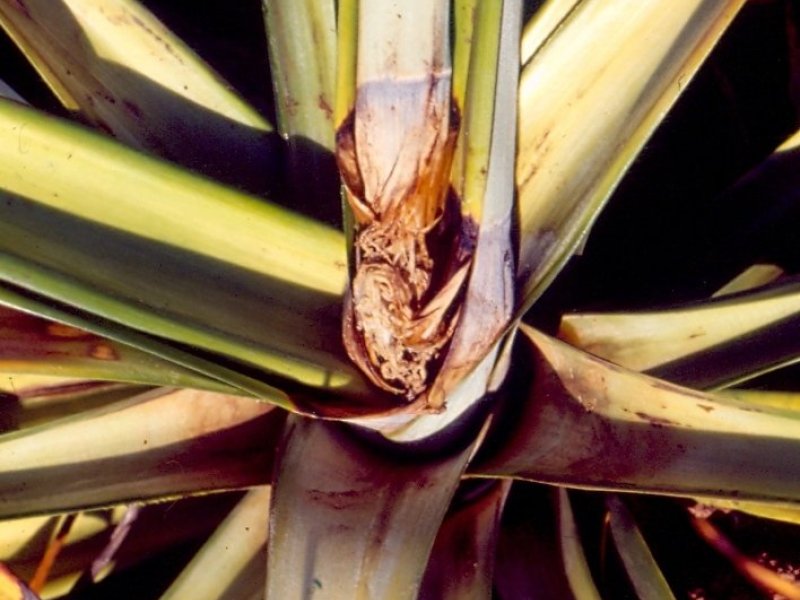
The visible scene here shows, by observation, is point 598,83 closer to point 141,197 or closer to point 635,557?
point 141,197

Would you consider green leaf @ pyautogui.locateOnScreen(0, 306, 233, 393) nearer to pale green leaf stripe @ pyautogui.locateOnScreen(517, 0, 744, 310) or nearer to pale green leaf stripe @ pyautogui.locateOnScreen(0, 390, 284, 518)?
pale green leaf stripe @ pyautogui.locateOnScreen(0, 390, 284, 518)

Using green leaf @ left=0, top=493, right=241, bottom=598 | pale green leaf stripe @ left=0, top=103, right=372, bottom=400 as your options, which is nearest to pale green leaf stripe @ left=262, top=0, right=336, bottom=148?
pale green leaf stripe @ left=0, top=103, right=372, bottom=400

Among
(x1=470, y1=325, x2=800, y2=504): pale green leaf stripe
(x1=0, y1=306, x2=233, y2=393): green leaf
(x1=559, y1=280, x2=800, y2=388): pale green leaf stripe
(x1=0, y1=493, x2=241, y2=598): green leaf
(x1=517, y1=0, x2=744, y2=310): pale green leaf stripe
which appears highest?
(x1=517, y1=0, x2=744, y2=310): pale green leaf stripe

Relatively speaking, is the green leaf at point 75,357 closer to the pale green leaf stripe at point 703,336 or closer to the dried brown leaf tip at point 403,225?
the dried brown leaf tip at point 403,225

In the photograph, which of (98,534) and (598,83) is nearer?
(598,83)

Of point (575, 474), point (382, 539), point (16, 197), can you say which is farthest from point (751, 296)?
point (16, 197)

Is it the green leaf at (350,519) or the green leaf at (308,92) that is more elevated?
the green leaf at (308,92)

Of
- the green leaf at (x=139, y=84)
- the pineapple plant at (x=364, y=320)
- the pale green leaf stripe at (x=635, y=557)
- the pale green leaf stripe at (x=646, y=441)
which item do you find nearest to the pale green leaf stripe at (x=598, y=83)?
the pineapple plant at (x=364, y=320)

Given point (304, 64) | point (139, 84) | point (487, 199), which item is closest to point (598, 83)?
point (487, 199)
